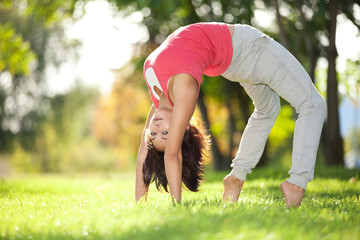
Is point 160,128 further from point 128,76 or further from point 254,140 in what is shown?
point 128,76

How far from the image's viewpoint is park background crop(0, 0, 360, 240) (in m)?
2.54

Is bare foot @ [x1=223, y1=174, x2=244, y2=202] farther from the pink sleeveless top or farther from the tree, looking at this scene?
the tree

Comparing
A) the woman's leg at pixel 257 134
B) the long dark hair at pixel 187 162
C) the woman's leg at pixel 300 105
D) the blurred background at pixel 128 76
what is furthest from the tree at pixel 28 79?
the woman's leg at pixel 300 105

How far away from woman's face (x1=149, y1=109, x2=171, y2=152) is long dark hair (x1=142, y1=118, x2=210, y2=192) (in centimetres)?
19

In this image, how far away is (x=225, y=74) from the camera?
12.4 ft

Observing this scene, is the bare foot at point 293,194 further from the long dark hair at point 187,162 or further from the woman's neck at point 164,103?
the woman's neck at point 164,103

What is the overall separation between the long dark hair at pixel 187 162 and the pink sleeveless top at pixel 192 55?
0.50 metres

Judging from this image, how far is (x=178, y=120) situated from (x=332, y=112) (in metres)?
7.99

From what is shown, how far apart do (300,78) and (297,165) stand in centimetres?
75

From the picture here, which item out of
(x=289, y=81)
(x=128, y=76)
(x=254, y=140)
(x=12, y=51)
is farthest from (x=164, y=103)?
(x=128, y=76)

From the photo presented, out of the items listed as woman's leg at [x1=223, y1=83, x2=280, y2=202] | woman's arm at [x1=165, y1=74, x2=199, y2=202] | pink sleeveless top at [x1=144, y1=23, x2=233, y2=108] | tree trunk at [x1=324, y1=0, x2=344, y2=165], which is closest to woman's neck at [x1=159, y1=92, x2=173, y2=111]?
pink sleeveless top at [x1=144, y1=23, x2=233, y2=108]

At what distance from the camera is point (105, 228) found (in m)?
2.44

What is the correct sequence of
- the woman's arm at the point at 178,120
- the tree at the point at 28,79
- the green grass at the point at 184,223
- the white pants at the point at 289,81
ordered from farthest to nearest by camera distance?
1. the tree at the point at 28,79
2. the white pants at the point at 289,81
3. the woman's arm at the point at 178,120
4. the green grass at the point at 184,223

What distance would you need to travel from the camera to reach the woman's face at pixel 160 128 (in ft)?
11.4
